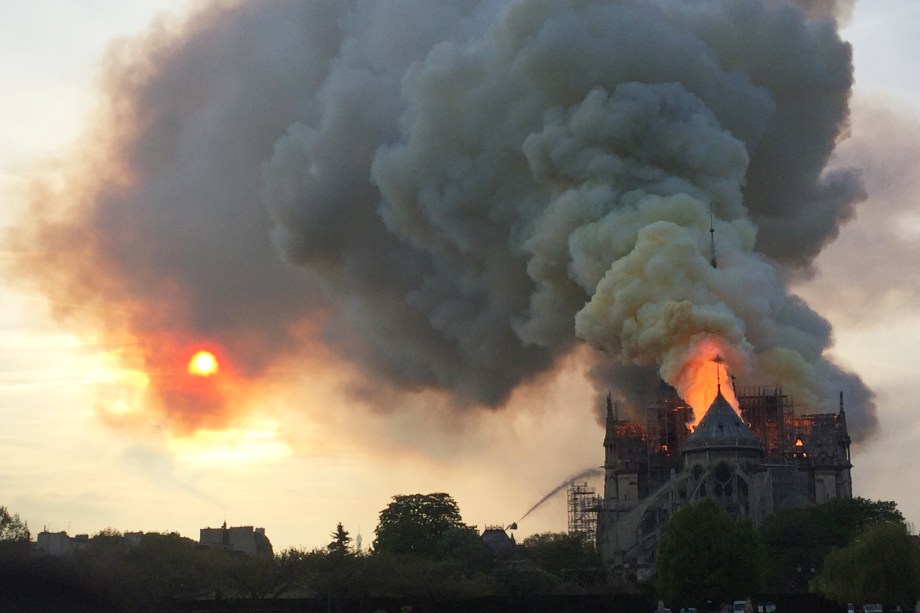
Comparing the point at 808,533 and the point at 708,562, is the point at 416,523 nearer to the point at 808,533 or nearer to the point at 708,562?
the point at 808,533

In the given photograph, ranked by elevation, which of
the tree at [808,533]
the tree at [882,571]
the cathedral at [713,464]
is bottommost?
the tree at [882,571]

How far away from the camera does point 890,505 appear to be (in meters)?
99.4

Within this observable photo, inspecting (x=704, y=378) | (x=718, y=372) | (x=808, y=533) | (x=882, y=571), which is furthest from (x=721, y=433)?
(x=882, y=571)

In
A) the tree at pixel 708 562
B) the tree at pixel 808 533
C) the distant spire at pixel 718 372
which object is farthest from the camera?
the tree at pixel 808 533

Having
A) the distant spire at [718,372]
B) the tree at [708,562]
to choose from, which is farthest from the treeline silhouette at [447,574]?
the distant spire at [718,372]

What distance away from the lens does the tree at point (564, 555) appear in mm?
108188

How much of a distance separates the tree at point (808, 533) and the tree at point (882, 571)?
51.6 feet

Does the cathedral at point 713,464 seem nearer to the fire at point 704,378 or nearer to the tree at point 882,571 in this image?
the fire at point 704,378

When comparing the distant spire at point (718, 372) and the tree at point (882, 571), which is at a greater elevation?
the distant spire at point (718, 372)

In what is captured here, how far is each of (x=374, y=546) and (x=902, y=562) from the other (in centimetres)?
4257

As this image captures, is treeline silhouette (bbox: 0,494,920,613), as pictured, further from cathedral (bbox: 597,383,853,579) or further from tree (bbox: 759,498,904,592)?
cathedral (bbox: 597,383,853,579)

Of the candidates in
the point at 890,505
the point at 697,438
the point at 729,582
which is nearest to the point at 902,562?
the point at 729,582

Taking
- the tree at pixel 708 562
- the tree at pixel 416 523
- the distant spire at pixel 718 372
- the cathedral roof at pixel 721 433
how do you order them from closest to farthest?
the tree at pixel 708 562 < the distant spire at pixel 718 372 < the cathedral roof at pixel 721 433 < the tree at pixel 416 523

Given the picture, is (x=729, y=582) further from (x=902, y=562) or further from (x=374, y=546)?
(x=374, y=546)
